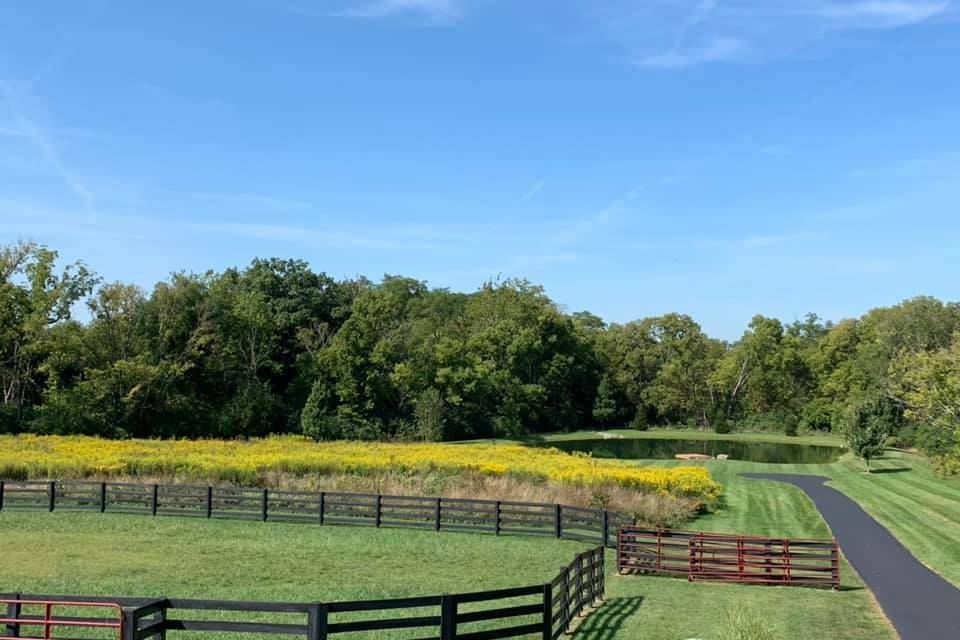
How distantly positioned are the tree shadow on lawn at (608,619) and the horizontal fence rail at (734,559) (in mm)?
3521

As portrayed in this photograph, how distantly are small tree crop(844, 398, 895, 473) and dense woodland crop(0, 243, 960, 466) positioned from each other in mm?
408

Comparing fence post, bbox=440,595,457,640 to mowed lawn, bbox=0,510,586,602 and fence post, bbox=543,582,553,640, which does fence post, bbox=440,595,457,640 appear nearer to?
fence post, bbox=543,582,553,640

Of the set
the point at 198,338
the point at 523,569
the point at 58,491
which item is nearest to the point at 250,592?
the point at 523,569

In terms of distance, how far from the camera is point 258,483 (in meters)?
35.0

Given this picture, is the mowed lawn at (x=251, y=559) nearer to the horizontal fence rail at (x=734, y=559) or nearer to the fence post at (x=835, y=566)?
the horizontal fence rail at (x=734, y=559)

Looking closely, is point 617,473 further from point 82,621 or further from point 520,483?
point 82,621

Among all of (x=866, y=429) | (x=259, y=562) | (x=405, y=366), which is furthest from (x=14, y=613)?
(x=405, y=366)

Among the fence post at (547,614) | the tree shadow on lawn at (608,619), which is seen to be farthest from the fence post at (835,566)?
the fence post at (547,614)

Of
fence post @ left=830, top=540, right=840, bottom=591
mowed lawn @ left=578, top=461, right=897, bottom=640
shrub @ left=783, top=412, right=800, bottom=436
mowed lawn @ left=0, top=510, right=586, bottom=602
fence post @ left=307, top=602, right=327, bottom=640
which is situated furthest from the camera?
shrub @ left=783, top=412, right=800, bottom=436

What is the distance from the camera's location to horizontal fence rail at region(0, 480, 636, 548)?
26.7 metres

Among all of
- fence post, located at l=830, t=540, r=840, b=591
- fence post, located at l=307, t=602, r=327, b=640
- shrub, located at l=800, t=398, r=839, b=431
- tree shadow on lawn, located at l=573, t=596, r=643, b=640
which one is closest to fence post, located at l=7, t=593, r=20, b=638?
fence post, located at l=307, t=602, r=327, b=640

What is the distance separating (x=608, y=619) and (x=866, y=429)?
4029 centimetres

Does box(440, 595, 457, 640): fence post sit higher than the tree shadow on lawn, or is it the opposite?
box(440, 595, 457, 640): fence post

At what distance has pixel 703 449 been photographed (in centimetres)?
7938
